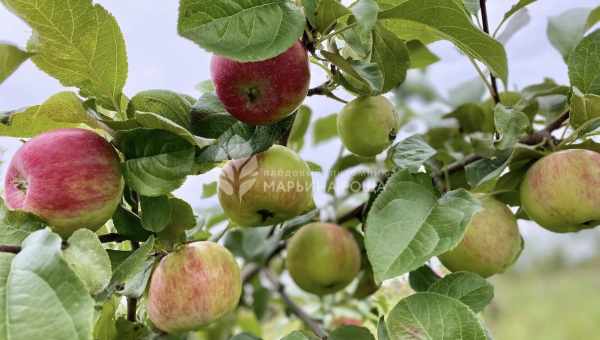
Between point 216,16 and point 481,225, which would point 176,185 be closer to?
point 216,16

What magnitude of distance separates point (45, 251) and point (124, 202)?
0.26 m

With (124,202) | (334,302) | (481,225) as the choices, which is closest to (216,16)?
(124,202)

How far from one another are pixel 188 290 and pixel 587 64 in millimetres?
657

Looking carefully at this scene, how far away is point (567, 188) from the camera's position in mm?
781

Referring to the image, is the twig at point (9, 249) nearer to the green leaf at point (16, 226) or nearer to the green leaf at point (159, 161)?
the green leaf at point (16, 226)

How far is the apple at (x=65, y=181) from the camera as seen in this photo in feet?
2.11

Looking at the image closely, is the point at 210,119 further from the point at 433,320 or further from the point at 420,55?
the point at 420,55

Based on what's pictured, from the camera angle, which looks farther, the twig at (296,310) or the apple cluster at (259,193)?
the twig at (296,310)

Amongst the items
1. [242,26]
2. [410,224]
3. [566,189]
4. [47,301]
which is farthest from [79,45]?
[566,189]

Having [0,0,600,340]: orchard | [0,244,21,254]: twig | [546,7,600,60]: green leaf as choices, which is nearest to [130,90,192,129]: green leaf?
[0,0,600,340]: orchard

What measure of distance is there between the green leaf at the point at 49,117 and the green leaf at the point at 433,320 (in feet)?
1.38

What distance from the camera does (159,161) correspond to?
25.6 inches

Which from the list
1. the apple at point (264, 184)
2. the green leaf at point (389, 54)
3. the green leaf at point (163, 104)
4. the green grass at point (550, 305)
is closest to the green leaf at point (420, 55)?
the green leaf at point (389, 54)

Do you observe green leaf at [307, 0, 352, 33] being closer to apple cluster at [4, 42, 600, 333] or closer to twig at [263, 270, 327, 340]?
apple cluster at [4, 42, 600, 333]
